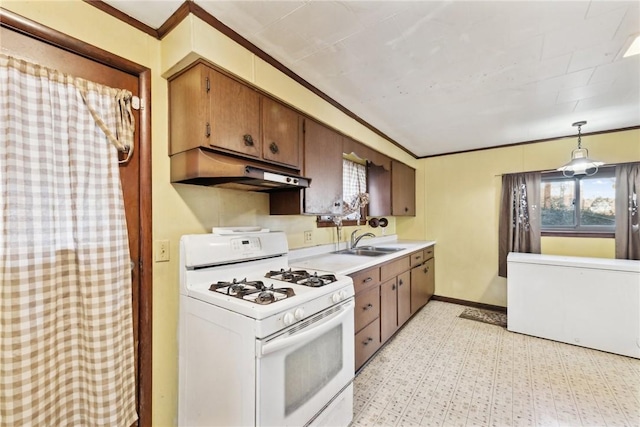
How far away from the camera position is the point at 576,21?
139 centimetres

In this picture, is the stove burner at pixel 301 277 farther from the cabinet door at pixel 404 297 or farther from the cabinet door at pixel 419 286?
the cabinet door at pixel 419 286

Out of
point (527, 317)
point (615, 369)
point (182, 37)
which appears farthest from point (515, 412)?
point (182, 37)

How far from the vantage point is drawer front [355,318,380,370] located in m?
2.17

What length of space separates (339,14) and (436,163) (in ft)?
11.1

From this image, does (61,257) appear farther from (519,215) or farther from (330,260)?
(519,215)

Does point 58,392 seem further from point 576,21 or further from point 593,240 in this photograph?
point 593,240

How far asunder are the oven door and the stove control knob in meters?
0.04

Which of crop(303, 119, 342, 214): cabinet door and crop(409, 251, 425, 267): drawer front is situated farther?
crop(409, 251, 425, 267): drawer front

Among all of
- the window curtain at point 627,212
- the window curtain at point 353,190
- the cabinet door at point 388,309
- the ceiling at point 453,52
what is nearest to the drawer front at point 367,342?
the cabinet door at point 388,309

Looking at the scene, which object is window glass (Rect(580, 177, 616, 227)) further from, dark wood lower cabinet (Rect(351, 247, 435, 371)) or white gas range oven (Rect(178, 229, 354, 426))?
white gas range oven (Rect(178, 229, 354, 426))

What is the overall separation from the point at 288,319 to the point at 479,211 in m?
3.59

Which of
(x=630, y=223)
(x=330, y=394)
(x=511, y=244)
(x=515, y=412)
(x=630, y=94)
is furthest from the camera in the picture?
(x=511, y=244)

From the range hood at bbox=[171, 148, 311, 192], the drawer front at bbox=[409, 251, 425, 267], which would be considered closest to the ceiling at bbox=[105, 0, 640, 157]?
the range hood at bbox=[171, 148, 311, 192]

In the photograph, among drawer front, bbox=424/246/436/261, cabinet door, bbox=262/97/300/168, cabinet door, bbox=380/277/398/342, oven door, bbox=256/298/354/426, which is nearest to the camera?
oven door, bbox=256/298/354/426
